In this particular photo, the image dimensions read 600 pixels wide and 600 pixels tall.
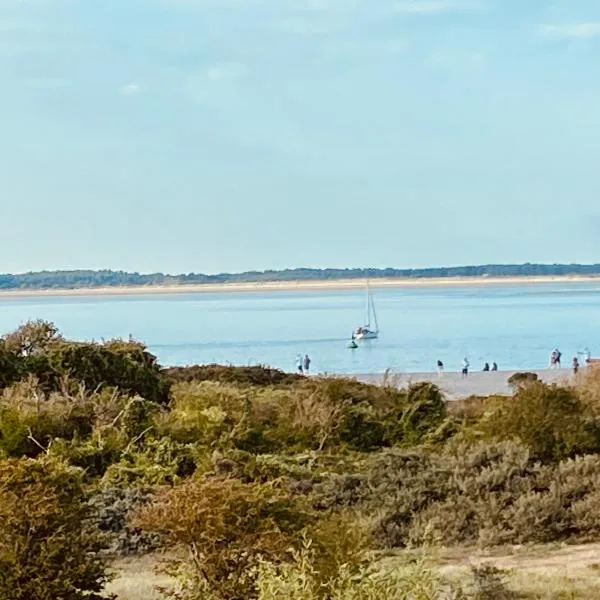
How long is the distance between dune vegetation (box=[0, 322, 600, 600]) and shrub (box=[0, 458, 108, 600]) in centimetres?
1

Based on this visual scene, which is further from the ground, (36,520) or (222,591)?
(36,520)

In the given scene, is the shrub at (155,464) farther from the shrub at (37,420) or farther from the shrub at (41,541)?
the shrub at (41,541)

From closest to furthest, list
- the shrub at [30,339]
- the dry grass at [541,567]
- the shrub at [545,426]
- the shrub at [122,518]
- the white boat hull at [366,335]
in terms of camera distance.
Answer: the dry grass at [541,567] < the shrub at [122,518] < the shrub at [545,426] < the shrub at [30,339] < the white boat hull at [366,335]

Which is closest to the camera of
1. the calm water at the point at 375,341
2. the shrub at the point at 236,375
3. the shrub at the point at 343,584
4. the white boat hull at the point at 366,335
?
the shrub at the point at 343,584

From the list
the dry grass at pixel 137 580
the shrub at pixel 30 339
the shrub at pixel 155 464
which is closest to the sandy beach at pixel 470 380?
the shrub at pixel 30 339

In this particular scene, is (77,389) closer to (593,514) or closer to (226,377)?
(226,377)

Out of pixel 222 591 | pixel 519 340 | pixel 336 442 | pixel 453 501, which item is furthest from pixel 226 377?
pixel 519 340

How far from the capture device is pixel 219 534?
7102 millimetres

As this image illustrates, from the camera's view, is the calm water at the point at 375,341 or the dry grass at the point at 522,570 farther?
the calm water at the point at 375,341

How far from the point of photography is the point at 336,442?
57.8 feet

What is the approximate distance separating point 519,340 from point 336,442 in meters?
48.4

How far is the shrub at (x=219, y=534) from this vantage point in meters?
7.06

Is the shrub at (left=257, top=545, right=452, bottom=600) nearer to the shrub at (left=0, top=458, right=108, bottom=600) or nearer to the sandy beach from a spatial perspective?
the shrub at (left=0, top=458, right=108, bottom=600)

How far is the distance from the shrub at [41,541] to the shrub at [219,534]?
1.38 feet
